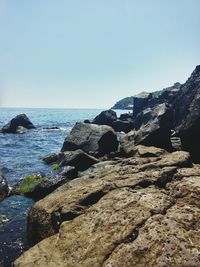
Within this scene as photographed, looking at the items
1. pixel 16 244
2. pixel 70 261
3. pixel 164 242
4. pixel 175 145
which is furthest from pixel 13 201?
pixel 175 145

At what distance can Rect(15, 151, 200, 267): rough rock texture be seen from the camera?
21.6 ft

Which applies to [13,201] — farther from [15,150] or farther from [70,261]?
[15,150]

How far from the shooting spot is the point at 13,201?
16094mm

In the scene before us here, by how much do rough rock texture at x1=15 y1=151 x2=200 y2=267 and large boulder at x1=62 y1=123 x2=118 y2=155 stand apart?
16.5 metres

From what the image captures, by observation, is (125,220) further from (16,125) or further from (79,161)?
(16,125)

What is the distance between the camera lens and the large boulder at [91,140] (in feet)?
89.8

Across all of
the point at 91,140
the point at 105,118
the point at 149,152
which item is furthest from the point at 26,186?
the point at 105,118

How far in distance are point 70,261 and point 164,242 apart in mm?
2263

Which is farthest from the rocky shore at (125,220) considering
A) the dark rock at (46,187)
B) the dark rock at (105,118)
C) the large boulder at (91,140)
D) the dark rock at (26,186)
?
the dark rock at (105,118)

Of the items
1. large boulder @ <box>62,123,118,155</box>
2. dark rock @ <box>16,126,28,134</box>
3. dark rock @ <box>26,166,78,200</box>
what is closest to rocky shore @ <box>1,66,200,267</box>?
dark rock @ <box>26,166,78,200</box>

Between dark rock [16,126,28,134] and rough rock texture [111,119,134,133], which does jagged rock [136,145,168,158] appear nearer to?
rough rock texture [111,119,134,133]

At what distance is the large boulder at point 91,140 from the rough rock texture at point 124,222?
54.0 ft

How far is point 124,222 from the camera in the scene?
756 centimetres

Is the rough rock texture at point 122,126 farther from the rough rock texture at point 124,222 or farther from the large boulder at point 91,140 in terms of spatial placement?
the rough rock texture at point 124,222
